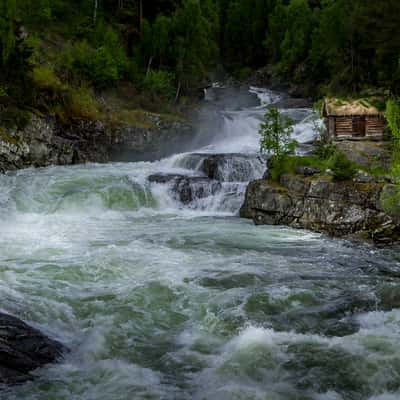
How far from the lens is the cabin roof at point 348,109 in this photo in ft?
88.8

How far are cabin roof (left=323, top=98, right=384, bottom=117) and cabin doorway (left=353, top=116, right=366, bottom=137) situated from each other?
0.33 m

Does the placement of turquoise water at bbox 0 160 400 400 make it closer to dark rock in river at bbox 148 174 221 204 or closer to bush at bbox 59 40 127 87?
dark rock in river at bbox 148 174 221 204

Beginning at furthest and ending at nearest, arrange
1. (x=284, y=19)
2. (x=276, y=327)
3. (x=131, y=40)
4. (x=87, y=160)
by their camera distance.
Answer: (x=284, y=19)
(x=131, y=40)
(x=87, y=160)
(x=276, y=327)

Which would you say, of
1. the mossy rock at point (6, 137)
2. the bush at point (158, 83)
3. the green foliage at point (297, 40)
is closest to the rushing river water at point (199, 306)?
the mossy rock at point (6, 137)

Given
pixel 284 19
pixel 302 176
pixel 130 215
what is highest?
pixel 284 19

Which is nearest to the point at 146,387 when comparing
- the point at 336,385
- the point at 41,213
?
the point at 336,385

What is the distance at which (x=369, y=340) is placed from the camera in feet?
29.8

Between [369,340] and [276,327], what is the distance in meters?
1.67

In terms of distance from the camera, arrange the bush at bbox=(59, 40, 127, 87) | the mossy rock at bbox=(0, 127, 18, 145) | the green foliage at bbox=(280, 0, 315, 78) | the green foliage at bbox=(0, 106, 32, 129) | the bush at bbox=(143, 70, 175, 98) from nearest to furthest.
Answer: the mossy rock at bbox=(0, 127, 18, 145), the green foliage at bbox=(0, 106, 32, 129), the bush at bbox=(59, 40, 127, 87), the bush at bbox=(143, 70, 175, 98), the green foliage at bbox=(280, 0, 315, 78)

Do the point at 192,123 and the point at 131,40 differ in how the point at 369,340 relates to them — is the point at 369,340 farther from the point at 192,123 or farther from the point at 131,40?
the point at 131,40

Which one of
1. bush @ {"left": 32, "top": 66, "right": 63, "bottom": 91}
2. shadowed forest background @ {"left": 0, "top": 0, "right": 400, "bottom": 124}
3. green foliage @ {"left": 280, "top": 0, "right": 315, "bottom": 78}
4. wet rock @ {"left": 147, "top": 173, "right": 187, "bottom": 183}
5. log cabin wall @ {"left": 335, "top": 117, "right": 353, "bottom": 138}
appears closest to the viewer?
wet rock @ {"left": 147, "top": 173, "right": 187, "bottom": 183}

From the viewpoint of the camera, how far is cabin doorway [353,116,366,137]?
27.3 meters

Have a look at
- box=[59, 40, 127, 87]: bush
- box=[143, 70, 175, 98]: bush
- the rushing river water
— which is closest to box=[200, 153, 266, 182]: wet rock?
the rushing river water

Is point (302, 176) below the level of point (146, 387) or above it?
above
